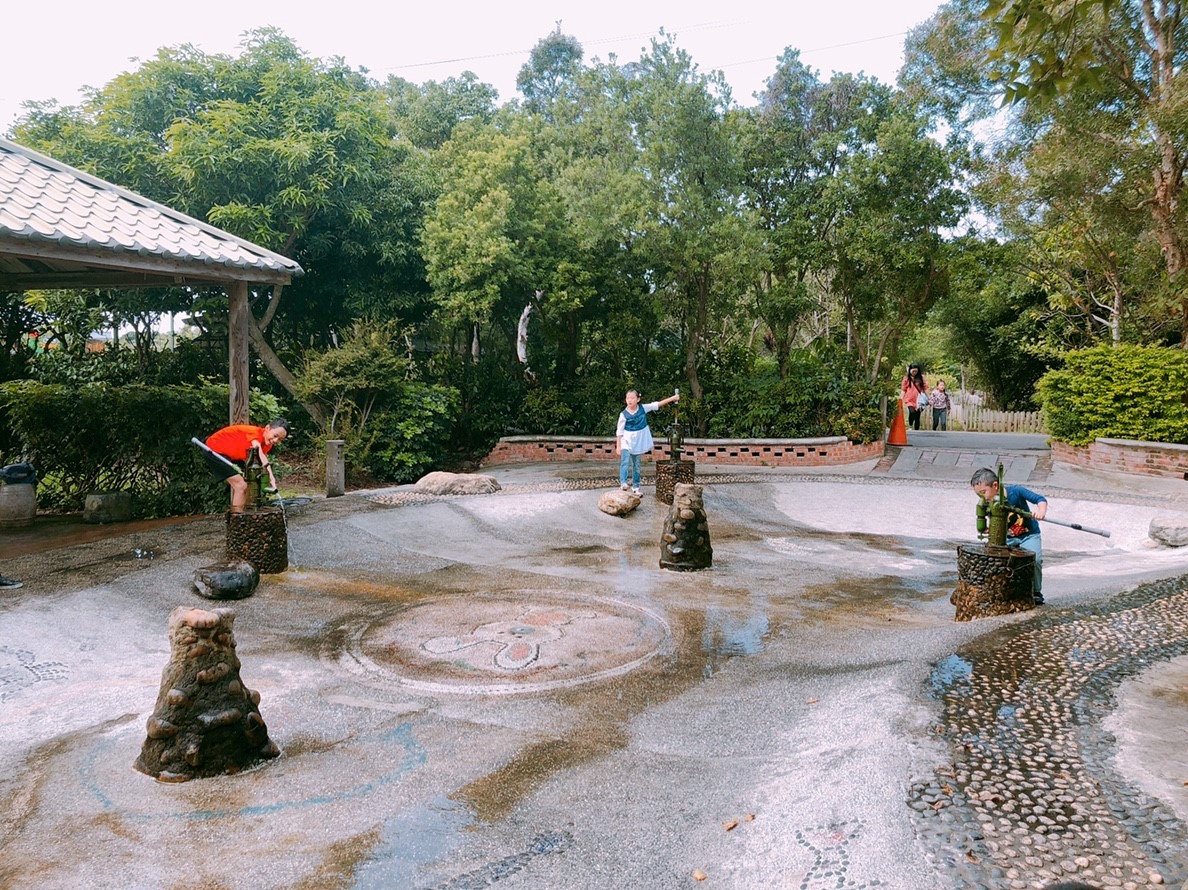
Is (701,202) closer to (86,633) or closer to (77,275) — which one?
(77,275)

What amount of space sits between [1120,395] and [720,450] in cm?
668

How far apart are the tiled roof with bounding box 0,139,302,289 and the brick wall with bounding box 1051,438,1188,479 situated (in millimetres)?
12662

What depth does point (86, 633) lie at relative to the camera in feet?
19.4

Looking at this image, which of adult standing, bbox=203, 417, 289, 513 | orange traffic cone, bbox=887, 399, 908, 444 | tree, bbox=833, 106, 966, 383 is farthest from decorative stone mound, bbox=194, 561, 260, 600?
orange traffic cone, bbox=887, 399, 908, 444

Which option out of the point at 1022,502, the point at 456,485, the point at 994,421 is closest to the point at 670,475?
the point at 456,485

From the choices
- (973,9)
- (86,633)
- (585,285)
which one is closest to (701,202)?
(585,285)

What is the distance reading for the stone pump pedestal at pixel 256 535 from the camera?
23.6 feet

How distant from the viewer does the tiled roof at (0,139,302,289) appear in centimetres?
690

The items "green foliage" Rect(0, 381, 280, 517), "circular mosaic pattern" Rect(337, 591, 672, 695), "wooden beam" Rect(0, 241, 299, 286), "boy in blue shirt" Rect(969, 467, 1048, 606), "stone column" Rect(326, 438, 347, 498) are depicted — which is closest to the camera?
"circular mosaic pattern" Rect(337, 591, 672, 695)

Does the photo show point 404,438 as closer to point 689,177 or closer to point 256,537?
point 689,177

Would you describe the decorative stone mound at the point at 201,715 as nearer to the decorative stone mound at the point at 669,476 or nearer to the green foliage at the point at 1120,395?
A: the decorative stone mound at the point at 669,476

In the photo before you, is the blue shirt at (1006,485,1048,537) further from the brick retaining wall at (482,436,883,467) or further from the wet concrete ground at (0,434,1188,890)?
the brick retaining wall at (482,436,883,467)

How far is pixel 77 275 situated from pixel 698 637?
8648 mm

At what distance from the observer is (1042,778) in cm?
331
